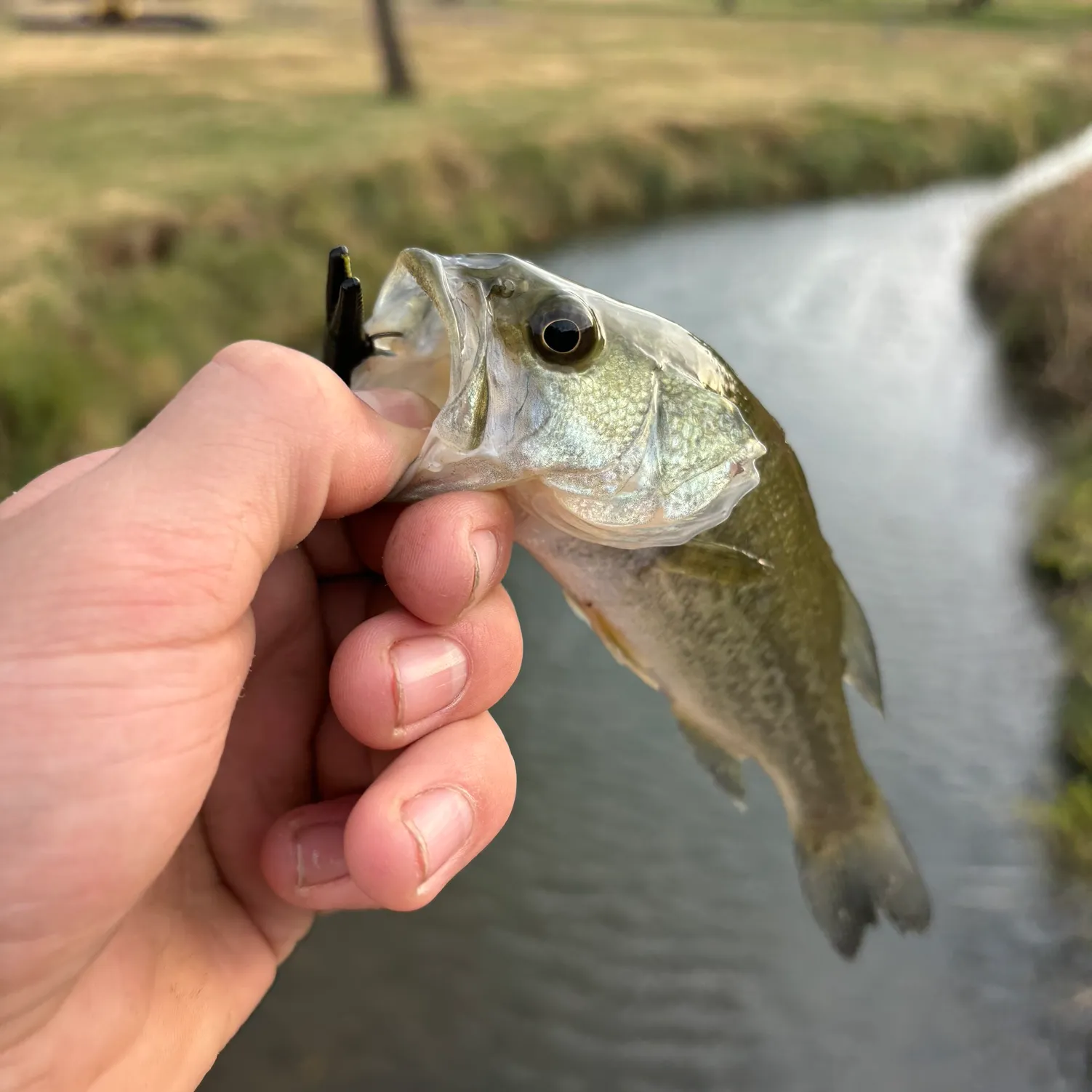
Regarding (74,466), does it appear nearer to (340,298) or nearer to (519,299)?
(340,298)

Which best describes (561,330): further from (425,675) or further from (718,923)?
(718,923)

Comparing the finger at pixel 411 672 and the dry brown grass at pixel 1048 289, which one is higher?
the finger at pixel 411 672

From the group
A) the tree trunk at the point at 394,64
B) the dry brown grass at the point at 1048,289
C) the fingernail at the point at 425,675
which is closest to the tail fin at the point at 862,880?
the fingernail at the point at 425,675

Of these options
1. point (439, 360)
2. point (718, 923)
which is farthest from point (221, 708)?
point (718, 923)

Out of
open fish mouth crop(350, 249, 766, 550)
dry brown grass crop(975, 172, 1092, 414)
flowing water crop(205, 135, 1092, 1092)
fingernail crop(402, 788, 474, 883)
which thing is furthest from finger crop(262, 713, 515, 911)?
dry brown grass crop(975, 172, 1092, 414)

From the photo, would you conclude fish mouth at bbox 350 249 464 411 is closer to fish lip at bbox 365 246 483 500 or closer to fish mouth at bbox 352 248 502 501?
fish mouth at bbox 352 248 502 501

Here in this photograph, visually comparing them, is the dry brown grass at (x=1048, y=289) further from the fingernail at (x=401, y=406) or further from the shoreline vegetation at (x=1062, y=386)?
the fingernail at (x=401, y=406)

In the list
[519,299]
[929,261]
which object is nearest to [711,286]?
[929,261]

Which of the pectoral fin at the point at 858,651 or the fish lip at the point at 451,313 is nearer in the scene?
the fish lip at the point at 451,313
